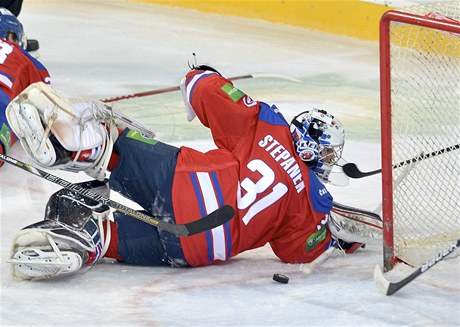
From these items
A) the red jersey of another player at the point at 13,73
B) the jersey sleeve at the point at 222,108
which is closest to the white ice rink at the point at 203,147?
the red jersey of another player at the point at 13,73

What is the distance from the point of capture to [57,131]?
2688 millimetres

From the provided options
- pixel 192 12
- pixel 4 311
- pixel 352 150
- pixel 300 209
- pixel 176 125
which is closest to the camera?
pixel 4 311

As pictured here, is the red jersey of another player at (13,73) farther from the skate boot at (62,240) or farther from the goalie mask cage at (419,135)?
the goalie mask cage at (419,135)

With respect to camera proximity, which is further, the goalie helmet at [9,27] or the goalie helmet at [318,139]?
the goalie helmet at [9,27]

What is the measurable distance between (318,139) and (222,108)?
286mm

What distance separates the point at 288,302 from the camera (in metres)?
2.63

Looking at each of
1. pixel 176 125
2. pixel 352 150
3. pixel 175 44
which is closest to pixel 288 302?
pixel 352 150

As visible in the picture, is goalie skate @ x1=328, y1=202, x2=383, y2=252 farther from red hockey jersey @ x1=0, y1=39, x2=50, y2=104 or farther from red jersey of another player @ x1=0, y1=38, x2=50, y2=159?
red hockey jersey @ x1=0, y1=39, x2=50, y2=104

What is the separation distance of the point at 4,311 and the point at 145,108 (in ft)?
7.20

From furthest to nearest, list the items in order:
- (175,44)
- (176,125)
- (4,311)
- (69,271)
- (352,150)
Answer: (175,44) < (176,125) < (352,150) < (69,271) < (4,311)

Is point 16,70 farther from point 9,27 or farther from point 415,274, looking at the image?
point 415,274

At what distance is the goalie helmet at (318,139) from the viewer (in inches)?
113

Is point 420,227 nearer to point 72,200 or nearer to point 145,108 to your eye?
point 72,200

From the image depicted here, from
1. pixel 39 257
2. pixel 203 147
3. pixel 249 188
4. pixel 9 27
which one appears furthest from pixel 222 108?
pixel 9 27
